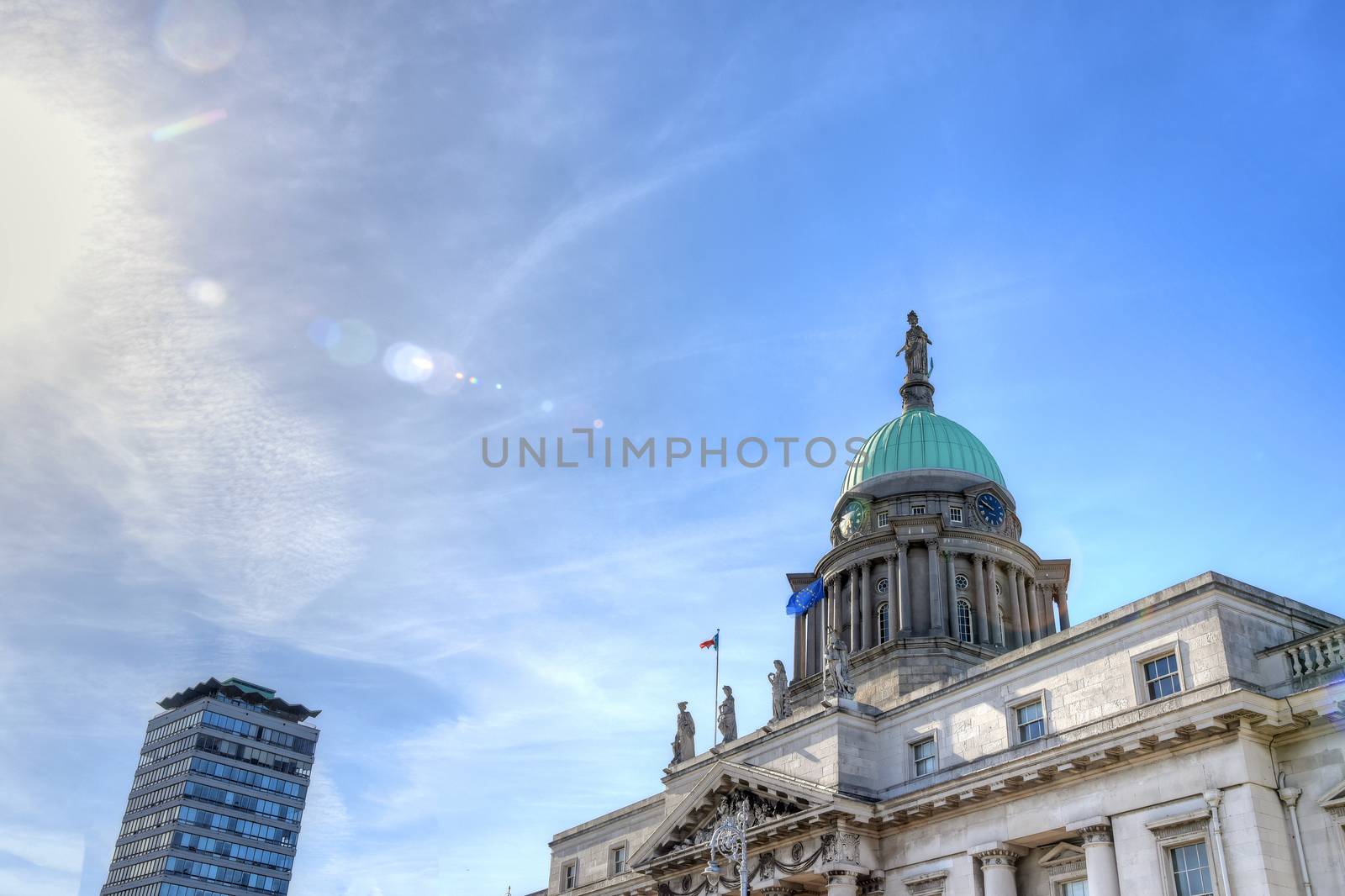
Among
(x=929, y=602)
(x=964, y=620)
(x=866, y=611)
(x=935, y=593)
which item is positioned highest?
(x=935, y=593)

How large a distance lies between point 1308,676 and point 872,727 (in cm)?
1652

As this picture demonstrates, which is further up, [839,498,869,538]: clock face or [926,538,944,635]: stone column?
[839,498,869,538]: clock face

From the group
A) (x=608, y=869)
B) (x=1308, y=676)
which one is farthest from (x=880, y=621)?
(x=1308, y=676)

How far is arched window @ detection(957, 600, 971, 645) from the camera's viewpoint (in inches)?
2442

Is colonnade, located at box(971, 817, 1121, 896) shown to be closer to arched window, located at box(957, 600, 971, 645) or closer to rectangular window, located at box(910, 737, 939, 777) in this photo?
rectangular window, located at box(910, 737, 939, 777)

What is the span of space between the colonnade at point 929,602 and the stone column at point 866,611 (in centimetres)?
5

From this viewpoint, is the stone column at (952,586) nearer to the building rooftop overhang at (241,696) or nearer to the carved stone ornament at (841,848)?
the carved stone ornament at (841,848)

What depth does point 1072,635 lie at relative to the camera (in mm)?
37219

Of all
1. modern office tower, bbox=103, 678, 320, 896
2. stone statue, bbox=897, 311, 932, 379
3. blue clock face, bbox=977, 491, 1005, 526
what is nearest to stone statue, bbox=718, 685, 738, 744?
blue clock face, bbox=977, 491, 1005, 526

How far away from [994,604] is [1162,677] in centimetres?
2912

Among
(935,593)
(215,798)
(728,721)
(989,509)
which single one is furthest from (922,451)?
(215,798)

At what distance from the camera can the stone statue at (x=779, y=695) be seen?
2067 inches

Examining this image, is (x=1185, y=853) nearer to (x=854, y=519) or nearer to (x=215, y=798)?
(x=854, y=519)

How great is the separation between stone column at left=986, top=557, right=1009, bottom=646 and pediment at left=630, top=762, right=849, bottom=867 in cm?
2167
